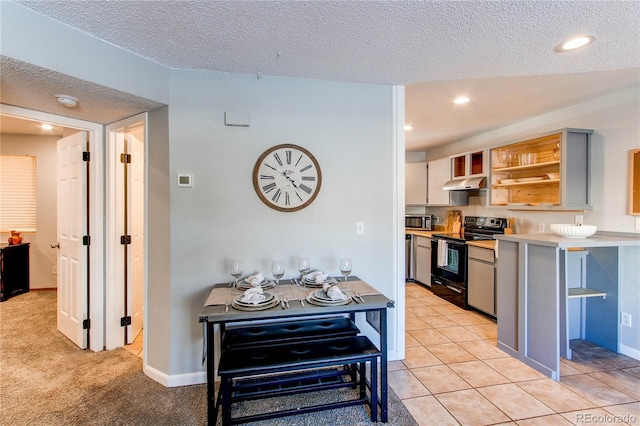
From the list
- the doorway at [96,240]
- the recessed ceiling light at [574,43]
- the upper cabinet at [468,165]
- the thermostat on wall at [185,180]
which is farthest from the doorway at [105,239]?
the upper cabinet at [468,165]

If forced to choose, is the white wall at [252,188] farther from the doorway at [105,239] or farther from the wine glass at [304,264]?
the doorway at [105,239]

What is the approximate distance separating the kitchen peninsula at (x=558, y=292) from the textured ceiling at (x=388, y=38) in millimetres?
1363

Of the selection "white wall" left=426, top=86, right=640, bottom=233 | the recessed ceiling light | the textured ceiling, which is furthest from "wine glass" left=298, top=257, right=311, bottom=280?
"white wall" left=426, top=86, right=640, bottom=233

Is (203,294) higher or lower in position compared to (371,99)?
lower

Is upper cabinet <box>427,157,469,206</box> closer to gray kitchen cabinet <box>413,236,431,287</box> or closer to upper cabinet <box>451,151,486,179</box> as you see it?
upper cabinet <box>451,151,486,179</box>

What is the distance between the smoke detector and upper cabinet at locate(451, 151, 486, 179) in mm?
4464

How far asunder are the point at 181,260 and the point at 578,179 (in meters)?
3.82

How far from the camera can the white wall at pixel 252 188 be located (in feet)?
7.78

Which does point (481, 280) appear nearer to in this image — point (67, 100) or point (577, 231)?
point (577, 231)

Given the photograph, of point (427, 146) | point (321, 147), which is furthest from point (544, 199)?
point (321, 147)

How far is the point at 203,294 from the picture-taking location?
2.39m

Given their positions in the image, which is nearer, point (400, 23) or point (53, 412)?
point (400, 23)

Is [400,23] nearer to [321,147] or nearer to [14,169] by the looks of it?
[321,147]

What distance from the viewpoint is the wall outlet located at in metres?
2.82
